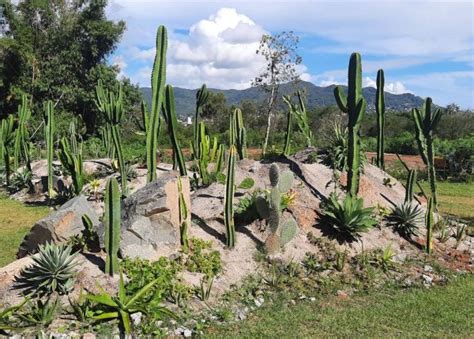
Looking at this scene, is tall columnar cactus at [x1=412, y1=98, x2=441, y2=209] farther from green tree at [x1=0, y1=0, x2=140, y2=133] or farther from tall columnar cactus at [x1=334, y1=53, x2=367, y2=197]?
green tree at [x1=0, y1=0, x2=140, y2=133]

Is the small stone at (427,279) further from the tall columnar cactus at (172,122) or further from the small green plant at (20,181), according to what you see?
the small green plant at (20,181)

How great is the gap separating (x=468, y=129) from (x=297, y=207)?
27779 millimetres

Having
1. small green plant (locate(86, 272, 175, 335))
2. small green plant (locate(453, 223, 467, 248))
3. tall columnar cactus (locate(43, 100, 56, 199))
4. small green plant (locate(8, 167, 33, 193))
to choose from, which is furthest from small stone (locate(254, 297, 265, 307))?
small green plant (locate(8, 167, 33, 193))

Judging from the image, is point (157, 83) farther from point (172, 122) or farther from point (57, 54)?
point (57, 54)

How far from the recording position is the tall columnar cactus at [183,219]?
6.48 metres

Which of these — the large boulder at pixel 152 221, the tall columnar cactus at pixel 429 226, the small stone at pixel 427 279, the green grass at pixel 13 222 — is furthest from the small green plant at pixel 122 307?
the tall columnar cactus at pixel 429 226

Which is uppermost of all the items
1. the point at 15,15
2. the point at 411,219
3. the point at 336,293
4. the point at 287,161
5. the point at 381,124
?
the point at 15,15

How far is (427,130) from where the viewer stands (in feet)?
29.6

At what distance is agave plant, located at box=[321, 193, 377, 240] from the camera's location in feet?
23.9

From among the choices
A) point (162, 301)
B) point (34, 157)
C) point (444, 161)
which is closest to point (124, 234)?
point (162, 301)

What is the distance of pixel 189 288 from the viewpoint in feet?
18.9

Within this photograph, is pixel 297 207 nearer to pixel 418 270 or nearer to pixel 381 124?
pixel 418 270

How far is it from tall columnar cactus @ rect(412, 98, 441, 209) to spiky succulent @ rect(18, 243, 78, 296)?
20.9ft

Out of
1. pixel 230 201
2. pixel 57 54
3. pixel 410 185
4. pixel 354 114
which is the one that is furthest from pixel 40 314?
pixel 57 54
